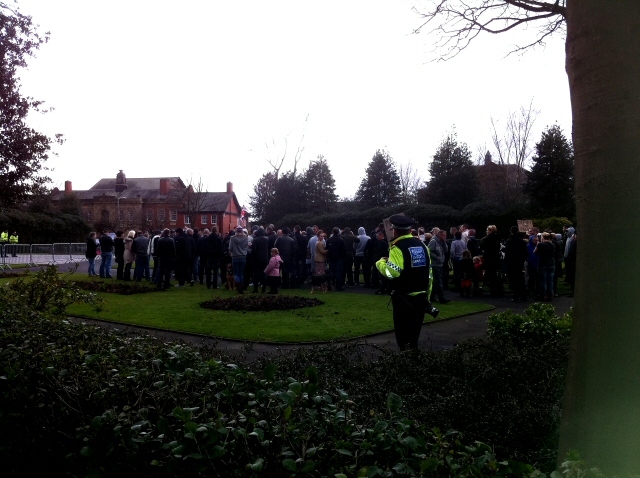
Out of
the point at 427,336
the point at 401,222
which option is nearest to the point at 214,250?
the point at 427,336

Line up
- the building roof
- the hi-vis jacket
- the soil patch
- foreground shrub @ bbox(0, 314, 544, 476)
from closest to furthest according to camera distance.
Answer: foreground shrub @ bbox(0, 314, 544, 476)
the hi-vis jacket
the soil patch
the building roof

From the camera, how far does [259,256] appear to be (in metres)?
18.5

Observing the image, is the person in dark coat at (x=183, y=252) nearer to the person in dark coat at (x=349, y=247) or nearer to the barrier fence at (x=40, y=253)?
the person in dark coat at (x=349, y=247)

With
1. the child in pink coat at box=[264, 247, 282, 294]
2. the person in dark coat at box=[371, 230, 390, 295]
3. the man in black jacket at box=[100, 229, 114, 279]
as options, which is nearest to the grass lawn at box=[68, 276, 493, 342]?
the person in dark coat at box=[371, 230, 390, 295]

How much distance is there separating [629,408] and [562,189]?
4036 centimetres

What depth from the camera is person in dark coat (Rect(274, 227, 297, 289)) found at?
19359mm

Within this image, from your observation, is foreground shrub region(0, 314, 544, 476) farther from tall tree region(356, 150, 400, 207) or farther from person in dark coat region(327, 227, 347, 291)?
tall tree region(356, 150, 400, 207)

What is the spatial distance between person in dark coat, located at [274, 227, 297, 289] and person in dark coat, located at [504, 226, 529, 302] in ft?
21.6

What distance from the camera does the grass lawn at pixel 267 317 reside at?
36.1 feet

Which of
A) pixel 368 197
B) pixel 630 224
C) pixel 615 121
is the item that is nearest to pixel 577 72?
pixel 615 121

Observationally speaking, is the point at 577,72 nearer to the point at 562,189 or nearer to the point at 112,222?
the point at 562,189

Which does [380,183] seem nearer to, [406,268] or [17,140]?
[17,140]

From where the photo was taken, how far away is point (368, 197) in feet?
166

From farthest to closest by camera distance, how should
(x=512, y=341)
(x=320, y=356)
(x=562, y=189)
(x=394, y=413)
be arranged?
(x=562, y=189) < (x=512, y=341) < (x=320, y=356) < (x=394, y=413)
